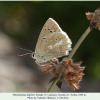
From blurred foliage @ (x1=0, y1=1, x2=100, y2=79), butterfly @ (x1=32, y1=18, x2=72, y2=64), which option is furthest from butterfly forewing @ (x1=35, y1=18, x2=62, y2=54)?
blurred foliage @ (x1=0, y1=1, x2=100, y2=79)

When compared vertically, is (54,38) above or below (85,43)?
above

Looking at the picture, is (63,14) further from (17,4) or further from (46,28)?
(46,28)

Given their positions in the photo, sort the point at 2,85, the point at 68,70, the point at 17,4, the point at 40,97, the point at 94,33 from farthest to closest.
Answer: the point at 17,4
the point at 94,33
the point at 2,85
the point at 40,97
the point at 68,70

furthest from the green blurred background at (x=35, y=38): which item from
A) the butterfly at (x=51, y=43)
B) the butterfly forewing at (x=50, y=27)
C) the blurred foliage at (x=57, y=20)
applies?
the butterfly forewing at (x=50, y=27)

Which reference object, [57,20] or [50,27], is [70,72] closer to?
[50,27]

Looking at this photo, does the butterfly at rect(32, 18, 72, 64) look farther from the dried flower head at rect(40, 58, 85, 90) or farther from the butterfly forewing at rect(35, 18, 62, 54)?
the dried flower head at rect(40, 58, 85, 90)

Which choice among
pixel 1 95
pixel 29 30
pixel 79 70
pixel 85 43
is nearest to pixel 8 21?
pixel 29 30

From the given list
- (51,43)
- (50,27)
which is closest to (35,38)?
(51,43)

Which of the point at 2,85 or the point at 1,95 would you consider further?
the point at 2,85
